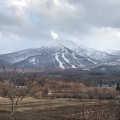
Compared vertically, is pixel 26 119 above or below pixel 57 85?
below

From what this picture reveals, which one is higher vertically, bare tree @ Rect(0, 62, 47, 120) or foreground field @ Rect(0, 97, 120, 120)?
bare tree @ Rect(0, 62, 47, 120)

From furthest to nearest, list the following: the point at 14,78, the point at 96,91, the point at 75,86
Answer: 1. the point at 75,86
2. the point at 96,91
3. the point at 14,78

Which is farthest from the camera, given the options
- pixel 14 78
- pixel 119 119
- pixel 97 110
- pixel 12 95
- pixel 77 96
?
pixel 77 96

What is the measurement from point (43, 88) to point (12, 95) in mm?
71783

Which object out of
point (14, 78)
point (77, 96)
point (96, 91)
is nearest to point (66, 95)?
point (77, 96)

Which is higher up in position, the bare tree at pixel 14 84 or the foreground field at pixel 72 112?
the bare tree at pixel 14 84

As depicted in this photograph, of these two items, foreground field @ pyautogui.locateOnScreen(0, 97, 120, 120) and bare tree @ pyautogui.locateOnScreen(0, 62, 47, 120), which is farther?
bare tree @ pyautogui.locateOnScreen(0, 62, 47, 120)

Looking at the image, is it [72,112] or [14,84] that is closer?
[14,84]

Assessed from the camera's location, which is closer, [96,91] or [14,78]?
[14,78]

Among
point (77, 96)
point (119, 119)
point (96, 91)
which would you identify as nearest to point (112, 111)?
point (119, 119)

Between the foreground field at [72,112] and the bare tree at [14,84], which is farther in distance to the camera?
the bare tree at [14,84]

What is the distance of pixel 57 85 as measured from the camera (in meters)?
101

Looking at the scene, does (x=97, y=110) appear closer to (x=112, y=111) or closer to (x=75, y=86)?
(x=112, y=111)

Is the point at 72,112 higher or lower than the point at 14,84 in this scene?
lower
